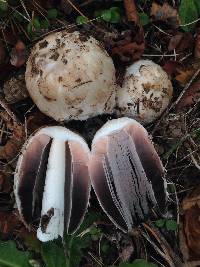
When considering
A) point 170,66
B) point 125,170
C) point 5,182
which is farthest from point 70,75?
point 5,182

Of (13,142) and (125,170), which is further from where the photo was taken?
(13,142)

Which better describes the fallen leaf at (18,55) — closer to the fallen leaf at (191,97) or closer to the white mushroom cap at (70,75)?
the white mushroom cap at (70,75)

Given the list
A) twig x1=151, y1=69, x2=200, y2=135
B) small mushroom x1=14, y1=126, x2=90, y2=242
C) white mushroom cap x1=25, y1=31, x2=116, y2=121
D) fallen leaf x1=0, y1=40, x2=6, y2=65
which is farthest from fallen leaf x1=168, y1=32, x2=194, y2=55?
fallen leaf x1=0, y1=40, x2=6, y2=65

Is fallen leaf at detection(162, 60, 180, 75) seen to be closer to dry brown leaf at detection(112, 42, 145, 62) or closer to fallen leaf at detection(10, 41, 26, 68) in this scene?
dry brown leaf at detection(112, 42, 145, 62)

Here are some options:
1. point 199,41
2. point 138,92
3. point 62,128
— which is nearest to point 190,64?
point 199,41

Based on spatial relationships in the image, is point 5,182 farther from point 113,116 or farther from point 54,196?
point 113,116

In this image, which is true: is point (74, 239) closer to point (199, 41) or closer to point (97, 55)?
point (97, 55)

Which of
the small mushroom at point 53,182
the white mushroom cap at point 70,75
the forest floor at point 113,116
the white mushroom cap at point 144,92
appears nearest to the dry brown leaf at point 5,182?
the forest floor at point 113,116
